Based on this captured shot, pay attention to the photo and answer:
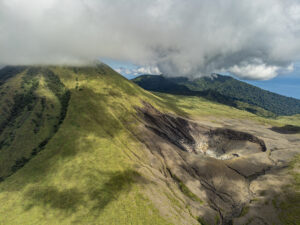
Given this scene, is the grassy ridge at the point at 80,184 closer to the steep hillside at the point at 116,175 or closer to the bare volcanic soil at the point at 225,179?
the steep hillside at the point at 116,175

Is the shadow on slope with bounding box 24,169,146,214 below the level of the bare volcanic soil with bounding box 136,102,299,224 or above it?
below

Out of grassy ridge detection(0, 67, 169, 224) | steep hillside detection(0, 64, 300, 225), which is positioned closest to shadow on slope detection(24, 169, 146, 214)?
grassy ridge detection(0, 67, 169, 224)

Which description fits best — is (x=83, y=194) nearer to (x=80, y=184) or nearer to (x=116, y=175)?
(x=80, y=184)

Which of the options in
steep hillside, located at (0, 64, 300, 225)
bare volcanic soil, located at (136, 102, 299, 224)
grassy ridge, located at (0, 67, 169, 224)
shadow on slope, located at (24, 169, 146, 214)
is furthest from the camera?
bare volcanic soil, located at (136, 102, 299, 224)

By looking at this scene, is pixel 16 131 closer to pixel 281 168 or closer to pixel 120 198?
pixel 120 198

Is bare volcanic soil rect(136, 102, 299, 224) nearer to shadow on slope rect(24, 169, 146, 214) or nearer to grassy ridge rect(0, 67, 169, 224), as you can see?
grassy ridge rect(0, 67, 169, 224)

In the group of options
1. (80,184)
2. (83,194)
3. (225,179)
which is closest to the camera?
(83,194)

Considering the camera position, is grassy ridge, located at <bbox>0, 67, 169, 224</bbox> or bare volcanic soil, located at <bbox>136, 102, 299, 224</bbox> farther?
bare volcanic soil, located at <bbox>136, 102, 299, 224</bbox>

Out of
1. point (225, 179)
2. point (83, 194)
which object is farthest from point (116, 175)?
point (225, 179)

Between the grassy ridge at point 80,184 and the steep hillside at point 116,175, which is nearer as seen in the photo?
the grassy ridge at point 80,184

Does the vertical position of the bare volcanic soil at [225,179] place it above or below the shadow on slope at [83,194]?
above

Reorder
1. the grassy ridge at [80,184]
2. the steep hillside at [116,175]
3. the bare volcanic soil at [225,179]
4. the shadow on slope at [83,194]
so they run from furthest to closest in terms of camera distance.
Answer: the bare volcanic soil at [225,179]
the shadow on slope at [83,194]
the steep hillside at [116,175]
the grassy ridge at [80,184]

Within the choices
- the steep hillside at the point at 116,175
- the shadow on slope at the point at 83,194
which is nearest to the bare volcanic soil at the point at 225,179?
the steep hillside at the point at 116,175
